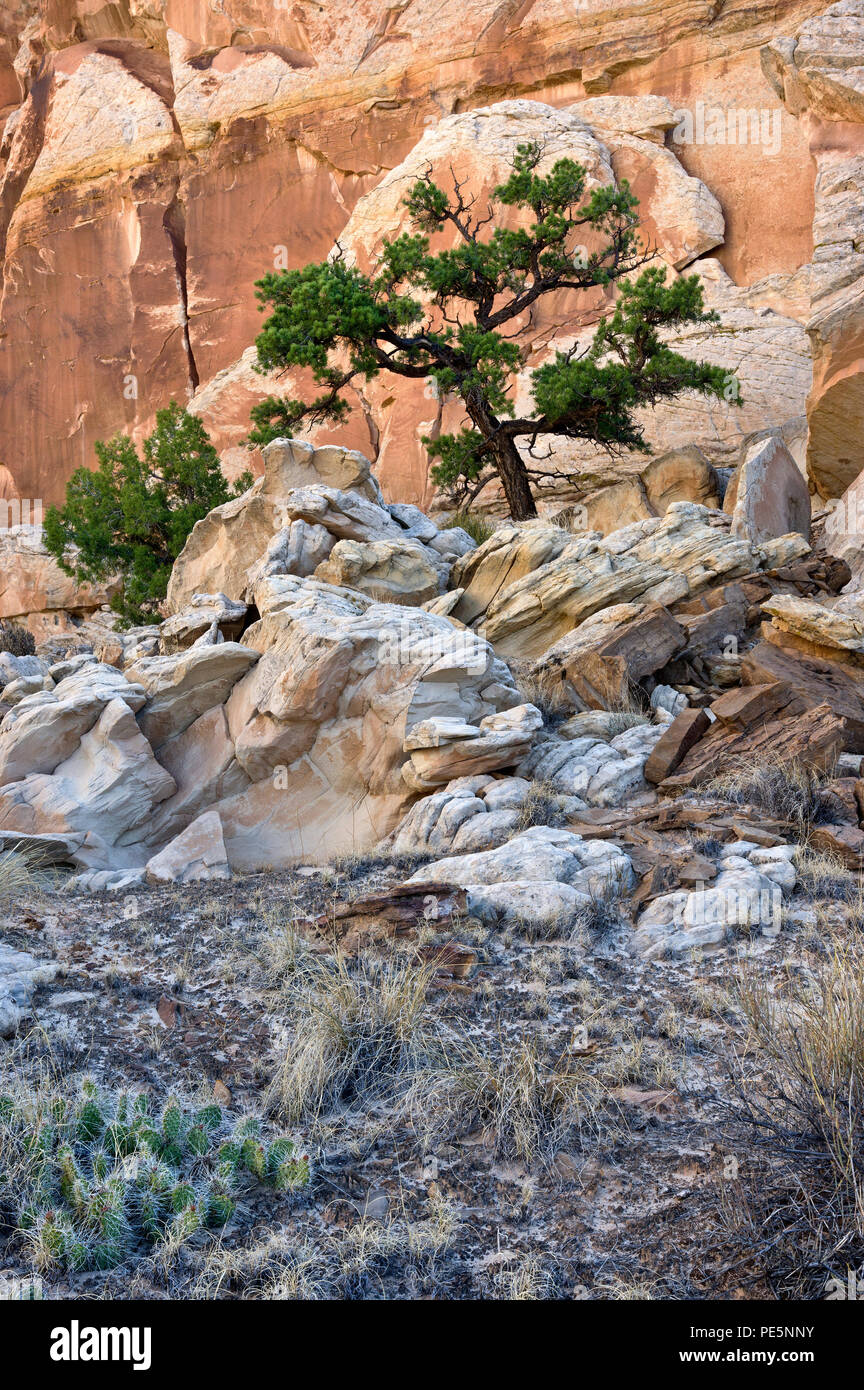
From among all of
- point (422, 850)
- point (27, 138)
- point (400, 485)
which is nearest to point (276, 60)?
point (27, 138)

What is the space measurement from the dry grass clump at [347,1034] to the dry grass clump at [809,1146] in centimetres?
145

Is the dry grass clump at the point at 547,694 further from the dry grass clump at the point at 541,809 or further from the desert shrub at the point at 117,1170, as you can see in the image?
the desert shrub at the point at 117,1170

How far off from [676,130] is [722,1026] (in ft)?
88.1

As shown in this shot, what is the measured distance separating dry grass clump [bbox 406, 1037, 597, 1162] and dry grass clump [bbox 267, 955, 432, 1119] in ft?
0.81

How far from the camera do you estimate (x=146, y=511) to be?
19906 mm

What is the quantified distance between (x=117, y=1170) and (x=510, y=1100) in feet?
4.61

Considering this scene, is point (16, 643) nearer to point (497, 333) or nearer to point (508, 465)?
point (508, 465)

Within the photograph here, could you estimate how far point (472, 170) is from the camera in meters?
25.0

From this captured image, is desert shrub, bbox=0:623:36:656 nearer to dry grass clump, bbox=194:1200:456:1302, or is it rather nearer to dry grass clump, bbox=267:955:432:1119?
dry grass clump, bbox=267:955:432:1119

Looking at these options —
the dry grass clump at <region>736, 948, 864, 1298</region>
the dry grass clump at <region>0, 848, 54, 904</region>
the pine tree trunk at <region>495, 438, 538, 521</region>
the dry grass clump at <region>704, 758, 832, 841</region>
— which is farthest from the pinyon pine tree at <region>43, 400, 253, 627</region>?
the dry grass clump at <region>736, 948, 864, 1298</region>

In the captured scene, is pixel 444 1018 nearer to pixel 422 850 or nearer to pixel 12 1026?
pixel 12 1026

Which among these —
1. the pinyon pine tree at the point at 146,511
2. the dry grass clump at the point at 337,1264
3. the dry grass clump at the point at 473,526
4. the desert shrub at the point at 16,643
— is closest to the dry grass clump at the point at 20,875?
the dry grass clump at the point at 337,1264

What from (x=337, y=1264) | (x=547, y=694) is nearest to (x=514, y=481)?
(x=547, y=694)

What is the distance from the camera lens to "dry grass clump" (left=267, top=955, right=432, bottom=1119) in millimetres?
4035
